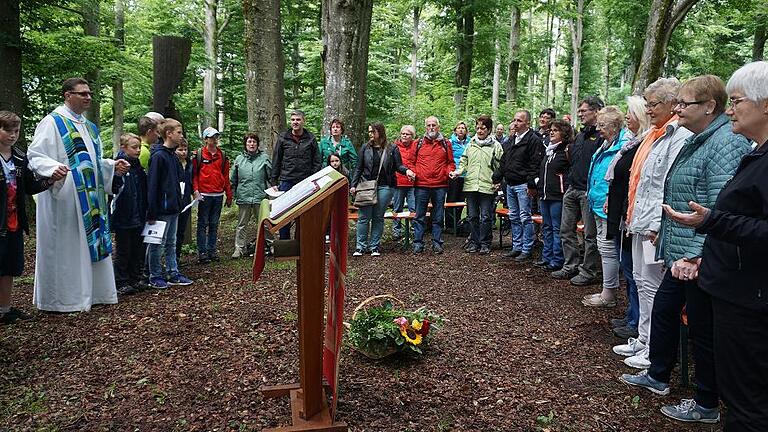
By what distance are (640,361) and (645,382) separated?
42 centimetres

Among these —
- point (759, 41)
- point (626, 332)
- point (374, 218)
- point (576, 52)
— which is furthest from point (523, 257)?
point (576, 52)

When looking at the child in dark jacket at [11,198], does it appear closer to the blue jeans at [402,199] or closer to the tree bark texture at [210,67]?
the blue jeans at [402,199]

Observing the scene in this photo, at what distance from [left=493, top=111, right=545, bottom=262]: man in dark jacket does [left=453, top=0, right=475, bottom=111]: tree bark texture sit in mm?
10101

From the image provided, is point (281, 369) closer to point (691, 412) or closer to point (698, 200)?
point (691, 412)

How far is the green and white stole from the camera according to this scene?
512cm

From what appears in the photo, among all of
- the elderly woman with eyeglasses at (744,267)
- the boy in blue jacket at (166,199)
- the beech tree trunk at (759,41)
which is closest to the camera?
the elderly woman with eyeglasses at (744,267)

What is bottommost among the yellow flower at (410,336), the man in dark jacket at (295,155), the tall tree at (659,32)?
the yellow flower at (410,336)

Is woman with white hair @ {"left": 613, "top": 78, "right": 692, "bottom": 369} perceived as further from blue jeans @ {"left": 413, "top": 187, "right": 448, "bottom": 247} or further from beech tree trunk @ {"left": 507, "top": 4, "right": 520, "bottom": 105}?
beech tree trunk @ {"left": 507, "top": 4, "right": 520, "bottom": 105}

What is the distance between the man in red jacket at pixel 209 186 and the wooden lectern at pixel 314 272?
16.1ft

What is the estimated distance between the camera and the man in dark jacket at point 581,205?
245 inches

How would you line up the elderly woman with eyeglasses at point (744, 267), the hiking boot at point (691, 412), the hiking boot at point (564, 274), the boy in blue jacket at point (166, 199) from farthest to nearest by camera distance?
the hiking boot at point (564, 274) → the boy in blue jacket at point (166, 199) → the hiking boot at point (691, 412) → the elderly woman with eyeglasses at point (744, 267)

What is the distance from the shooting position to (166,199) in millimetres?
6215

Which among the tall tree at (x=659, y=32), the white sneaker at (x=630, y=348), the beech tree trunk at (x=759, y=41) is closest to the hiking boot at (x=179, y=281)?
the white sneaker at (x=630, y=348)

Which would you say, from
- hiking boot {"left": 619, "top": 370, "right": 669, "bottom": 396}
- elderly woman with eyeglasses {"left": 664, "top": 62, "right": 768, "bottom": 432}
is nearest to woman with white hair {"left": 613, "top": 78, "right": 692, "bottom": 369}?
hiking boot {"left": 619, "top": 370, "right": 669, "bottom": 396}
